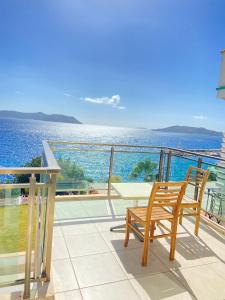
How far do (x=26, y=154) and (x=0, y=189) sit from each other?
129 feet

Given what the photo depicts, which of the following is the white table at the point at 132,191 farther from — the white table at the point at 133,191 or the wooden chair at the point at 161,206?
the wooden chair at the point at 161,206

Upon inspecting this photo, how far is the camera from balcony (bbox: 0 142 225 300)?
1.95 meters

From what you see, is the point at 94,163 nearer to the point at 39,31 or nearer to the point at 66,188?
the point at 66,188

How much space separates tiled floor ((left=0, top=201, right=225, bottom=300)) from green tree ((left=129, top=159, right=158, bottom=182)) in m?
1.51

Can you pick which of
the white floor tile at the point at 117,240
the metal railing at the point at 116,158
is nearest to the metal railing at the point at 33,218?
the white floor tile at the point at 117,240

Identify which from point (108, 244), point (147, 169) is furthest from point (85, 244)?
point (147, 169)

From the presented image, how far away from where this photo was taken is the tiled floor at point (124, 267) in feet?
7.30

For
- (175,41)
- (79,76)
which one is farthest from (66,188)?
(79,76)

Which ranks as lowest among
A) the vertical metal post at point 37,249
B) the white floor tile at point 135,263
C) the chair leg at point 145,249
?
the white floor tile at point 135,263

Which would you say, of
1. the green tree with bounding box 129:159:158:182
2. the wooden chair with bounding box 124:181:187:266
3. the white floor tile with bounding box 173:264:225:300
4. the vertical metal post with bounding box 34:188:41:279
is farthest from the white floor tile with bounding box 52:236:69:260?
the green tree with bounding box 129:159:158:182

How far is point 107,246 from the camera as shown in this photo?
307 cm

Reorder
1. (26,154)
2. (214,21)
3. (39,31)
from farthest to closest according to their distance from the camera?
(26,154)
(39,31)
(214,21)

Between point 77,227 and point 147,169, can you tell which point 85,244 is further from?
point 147,169

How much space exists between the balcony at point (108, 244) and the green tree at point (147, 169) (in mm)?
47
